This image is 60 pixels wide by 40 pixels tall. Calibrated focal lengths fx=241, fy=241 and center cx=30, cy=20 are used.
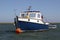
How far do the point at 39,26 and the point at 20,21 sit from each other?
5853 mm

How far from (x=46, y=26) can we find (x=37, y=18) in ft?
15.2

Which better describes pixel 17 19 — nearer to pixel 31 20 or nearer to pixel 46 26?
pixel 31 20

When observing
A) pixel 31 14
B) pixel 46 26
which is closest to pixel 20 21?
pixel 31 14

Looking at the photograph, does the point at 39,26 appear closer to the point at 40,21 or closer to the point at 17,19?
the point at 40,21

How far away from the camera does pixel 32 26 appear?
200 ft

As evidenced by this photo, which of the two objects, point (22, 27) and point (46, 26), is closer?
point (22, 27)

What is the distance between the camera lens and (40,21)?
62.8 meters

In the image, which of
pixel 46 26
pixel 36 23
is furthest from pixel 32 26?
pixel 46 26

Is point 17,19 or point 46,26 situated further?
point 46,26

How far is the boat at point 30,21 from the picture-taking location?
197 feet

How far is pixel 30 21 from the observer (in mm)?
60469

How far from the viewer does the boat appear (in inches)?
2368

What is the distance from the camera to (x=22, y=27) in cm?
6094

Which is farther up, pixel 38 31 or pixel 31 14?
pixel 31 14
